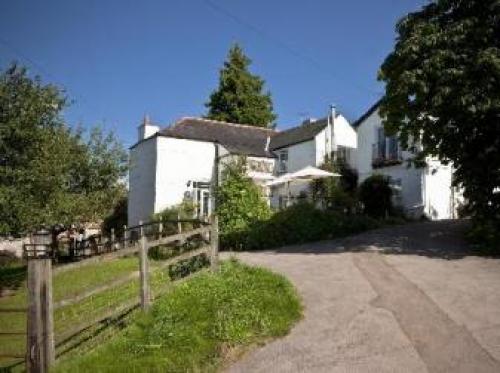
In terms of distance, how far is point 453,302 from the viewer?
10.3m

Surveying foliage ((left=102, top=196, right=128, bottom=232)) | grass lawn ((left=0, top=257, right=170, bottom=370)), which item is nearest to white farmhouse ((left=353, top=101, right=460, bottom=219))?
grass lawn ((left=0, top=257, right=170, bottom=370))

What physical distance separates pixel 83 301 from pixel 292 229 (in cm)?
946

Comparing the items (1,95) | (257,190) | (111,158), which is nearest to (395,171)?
(257,190)

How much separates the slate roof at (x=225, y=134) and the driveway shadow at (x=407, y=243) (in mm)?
16602

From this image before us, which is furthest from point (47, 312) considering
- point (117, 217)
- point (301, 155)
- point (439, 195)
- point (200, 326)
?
point (117, 217)

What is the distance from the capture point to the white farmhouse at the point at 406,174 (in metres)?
30.1

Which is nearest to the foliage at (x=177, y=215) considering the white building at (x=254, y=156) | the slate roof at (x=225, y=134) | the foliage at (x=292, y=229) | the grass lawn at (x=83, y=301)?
the foliage at (x=292, y=229)

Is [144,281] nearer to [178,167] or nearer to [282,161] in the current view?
[178,167]

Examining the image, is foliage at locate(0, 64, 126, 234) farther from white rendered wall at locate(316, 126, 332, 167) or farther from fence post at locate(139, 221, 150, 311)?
white rendered wall at locate(316, 126, 332, 167)

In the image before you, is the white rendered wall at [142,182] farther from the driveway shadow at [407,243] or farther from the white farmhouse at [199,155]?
the driveway shadow at [407,243]

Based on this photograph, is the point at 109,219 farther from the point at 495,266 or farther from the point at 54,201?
the point at 495,266

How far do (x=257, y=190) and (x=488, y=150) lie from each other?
10489mm

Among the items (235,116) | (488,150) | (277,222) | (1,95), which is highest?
(235,116)

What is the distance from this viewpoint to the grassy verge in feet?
24.6
